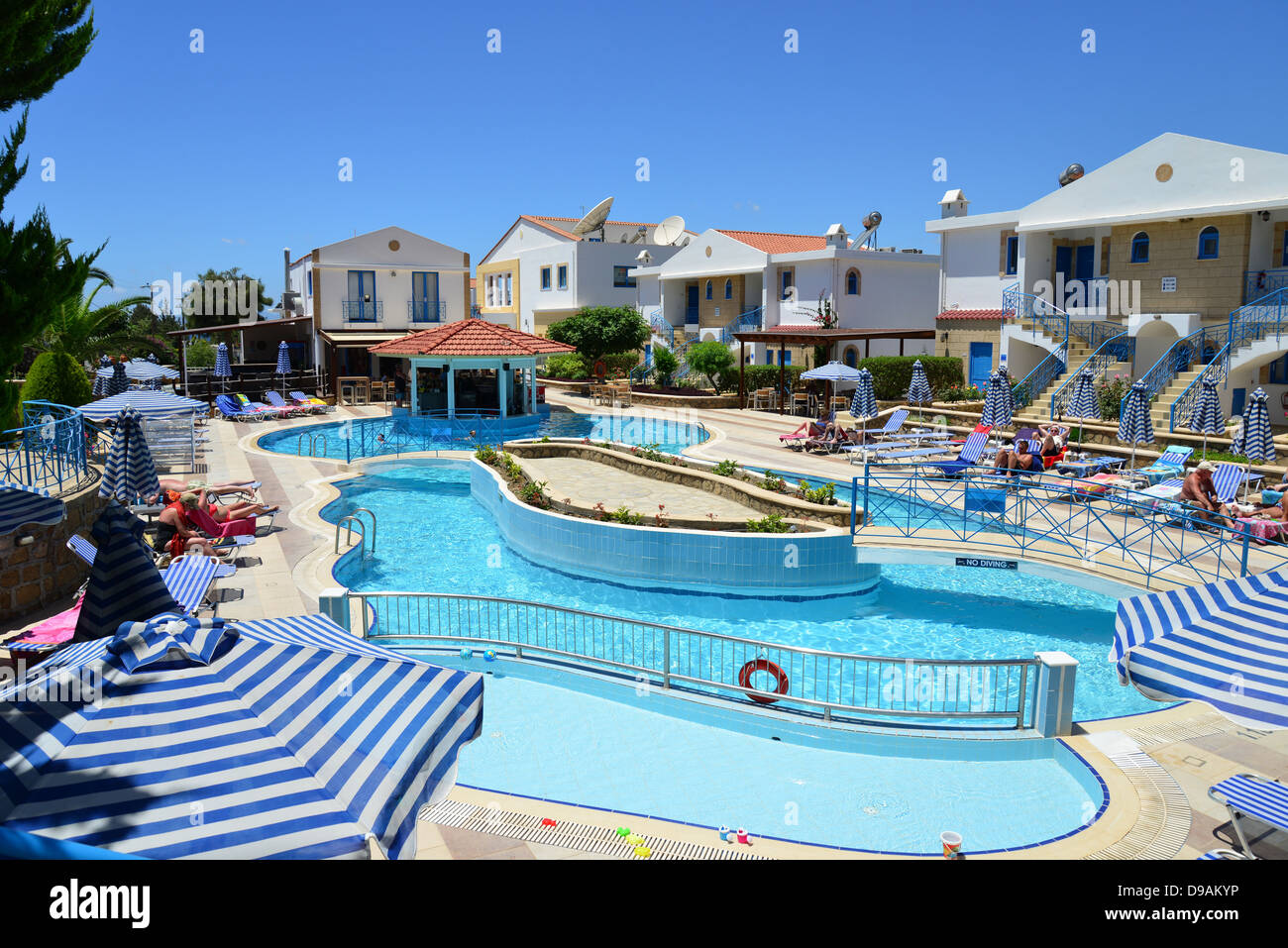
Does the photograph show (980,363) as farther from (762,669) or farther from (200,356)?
(200,356)

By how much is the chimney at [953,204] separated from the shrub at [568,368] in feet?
55.3

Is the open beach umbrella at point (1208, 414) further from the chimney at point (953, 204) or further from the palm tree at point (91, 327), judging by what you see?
the palm tree at point (91, 327)

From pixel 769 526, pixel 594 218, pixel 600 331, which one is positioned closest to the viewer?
pixel 769 526

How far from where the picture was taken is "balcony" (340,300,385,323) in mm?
42094

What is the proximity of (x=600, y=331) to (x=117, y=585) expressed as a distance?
3505 centimetres

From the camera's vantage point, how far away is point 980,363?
110ft

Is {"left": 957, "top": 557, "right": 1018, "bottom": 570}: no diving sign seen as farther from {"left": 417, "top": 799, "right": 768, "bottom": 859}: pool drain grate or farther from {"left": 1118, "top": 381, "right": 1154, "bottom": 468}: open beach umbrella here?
{"left": 1118, "top": 381, "right": 1154, "bottom": 468}: open beach umbrella

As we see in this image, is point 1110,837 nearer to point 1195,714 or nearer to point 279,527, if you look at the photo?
point 1195,714

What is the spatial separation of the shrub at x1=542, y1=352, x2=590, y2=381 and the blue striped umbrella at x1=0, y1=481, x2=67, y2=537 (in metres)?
32.2

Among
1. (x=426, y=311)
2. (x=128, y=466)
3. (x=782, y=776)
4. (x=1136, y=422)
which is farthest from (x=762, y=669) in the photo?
(x=426, y=311)

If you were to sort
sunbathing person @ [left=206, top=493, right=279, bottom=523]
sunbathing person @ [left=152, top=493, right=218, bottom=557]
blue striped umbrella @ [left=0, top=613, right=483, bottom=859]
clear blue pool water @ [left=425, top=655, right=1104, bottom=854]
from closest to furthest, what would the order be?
blue striped umbrella @ [left=0, top=613, right=483, bottom=859] < clear blue pool water @ [left=425, top=655, right=1104, bottom=854] < sunbathing person @ [left=152, top=493, right=218, bottom=557] < sunbathing person @ [left=206, top=493, right=279, bottom=523]

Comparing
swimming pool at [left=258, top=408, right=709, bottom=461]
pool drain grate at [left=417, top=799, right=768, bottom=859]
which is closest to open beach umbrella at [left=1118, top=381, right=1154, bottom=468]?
swimming pool at [left=258, top=408, right=709, bottom=461]
